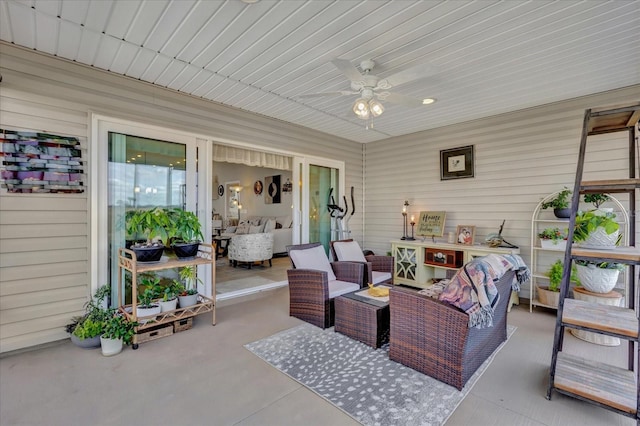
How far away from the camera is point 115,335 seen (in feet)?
8.86

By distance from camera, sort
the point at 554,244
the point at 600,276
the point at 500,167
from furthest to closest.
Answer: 1. the point at 500,167
2. the point at 554,244
3. the point at 600,276

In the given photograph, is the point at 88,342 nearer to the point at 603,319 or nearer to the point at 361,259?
the point at 361,259

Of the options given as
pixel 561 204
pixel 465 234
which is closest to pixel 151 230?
pixel 465 234

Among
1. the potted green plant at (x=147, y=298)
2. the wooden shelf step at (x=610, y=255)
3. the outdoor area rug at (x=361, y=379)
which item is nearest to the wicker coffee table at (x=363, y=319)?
the outdoor area rug at (x=361, y=379)

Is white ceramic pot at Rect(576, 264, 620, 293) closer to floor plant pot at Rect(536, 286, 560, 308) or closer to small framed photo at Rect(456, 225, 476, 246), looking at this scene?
floor plant pot at Rect(536, 286, 560, 308)

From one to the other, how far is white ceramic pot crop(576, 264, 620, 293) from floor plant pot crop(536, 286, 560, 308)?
1.21 meters

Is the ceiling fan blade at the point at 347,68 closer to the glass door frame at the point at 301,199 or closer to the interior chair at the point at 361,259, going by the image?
the interior chair at the point at 361,259

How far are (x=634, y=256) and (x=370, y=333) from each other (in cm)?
198

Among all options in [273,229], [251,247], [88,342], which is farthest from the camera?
[273,229]

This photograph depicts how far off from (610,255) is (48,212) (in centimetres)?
470

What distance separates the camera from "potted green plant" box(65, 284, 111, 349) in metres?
2.80

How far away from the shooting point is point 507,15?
2295 millimetres

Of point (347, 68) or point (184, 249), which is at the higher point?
point (347, 68)

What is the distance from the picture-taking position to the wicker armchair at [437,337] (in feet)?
7.10
